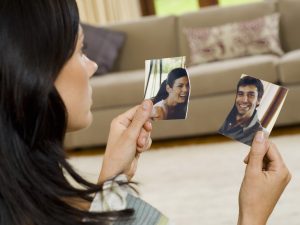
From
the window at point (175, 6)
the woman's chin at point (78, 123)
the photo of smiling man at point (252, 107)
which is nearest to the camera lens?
the woman's chin at point (78, 123)

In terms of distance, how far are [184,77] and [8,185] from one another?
0.63 meters

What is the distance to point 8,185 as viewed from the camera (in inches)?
36.1

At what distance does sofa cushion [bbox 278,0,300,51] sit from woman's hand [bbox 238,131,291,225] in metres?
3.52

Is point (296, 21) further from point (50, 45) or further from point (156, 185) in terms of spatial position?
point (50, 45)

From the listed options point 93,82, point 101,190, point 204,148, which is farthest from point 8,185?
point 93,82

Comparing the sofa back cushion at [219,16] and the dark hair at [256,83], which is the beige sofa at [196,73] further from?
the dark hair at [256,83]

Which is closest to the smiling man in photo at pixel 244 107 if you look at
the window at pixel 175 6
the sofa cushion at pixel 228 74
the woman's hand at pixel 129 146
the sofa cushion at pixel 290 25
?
the woman's hand at pixel 129 146

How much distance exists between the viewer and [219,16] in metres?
4.75

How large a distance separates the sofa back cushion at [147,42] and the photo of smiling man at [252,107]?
138 inches

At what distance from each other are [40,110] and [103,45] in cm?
396

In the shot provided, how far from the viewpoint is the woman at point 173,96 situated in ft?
4.64

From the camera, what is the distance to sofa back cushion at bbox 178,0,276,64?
185 inches

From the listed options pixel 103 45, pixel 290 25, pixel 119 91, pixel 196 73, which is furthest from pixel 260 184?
pixel 103 45

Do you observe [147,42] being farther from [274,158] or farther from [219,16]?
[274,158]
